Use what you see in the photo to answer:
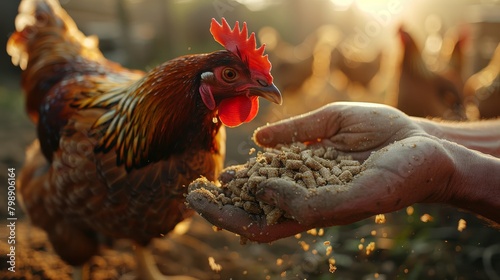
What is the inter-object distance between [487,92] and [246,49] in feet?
12.3

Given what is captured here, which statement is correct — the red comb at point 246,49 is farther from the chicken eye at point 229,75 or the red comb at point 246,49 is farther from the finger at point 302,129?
the finger at point 302,129

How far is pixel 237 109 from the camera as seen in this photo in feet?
7.36

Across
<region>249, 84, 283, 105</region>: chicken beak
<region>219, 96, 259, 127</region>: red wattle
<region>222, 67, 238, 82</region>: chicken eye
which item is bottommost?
<region>219, 96, 259, 127</region>: red wattle

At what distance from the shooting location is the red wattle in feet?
7.28

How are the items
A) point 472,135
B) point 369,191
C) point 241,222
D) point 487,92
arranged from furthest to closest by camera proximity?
point 487,92 → point 472,135 → point 241,222 → point 369,191

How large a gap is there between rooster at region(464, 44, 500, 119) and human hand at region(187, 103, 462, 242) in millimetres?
3081

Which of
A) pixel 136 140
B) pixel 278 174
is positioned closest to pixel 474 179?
pixel 278 174

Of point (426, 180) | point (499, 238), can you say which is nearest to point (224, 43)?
point (426, 180)

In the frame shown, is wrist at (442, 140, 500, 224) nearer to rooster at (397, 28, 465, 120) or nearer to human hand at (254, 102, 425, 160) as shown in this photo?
human hand at (254, 102, 425, 160)

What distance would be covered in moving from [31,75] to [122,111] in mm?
1210

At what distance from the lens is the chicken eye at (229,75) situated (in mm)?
2127

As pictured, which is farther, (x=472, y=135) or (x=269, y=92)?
(x=472, y=135)

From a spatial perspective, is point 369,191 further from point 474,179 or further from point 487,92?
point 487,92

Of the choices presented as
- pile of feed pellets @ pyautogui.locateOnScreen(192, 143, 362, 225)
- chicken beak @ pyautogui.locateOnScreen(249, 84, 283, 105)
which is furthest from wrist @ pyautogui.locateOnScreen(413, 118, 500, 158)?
chicken beak @ pyautogui.locateOnScreen(249, 84, 283, 105)
